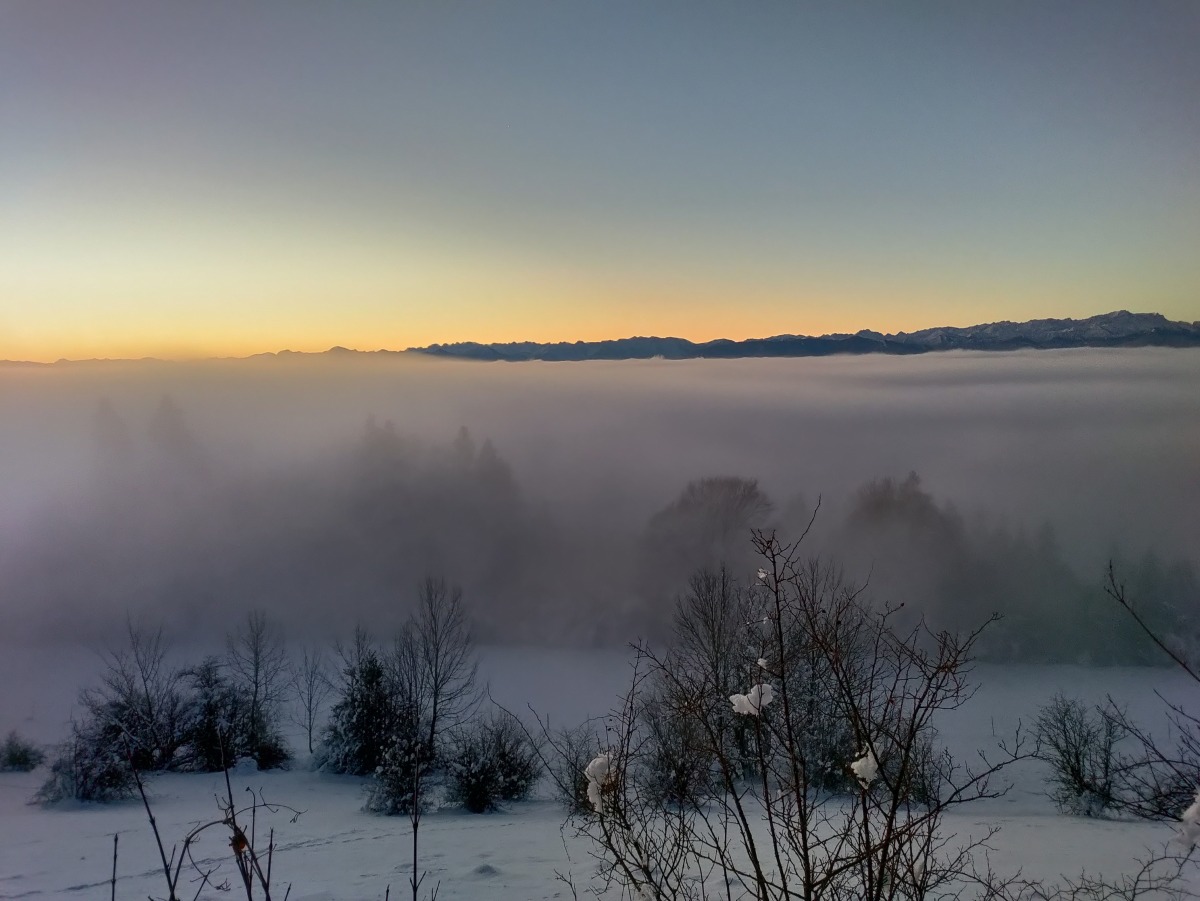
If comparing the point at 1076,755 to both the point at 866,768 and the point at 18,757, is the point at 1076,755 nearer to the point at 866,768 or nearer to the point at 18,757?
the point at 866,768

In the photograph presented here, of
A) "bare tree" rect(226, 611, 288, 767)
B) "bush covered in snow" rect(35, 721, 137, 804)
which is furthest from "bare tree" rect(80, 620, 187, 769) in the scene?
"bare tree" rect(226, 611, 288, 767)

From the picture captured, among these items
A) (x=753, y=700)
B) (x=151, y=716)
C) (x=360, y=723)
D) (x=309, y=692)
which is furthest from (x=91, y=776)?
(x=753, y=700)

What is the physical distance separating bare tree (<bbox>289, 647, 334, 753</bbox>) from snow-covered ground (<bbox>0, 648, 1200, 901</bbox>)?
24.0 feet

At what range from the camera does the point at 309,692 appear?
37438 millimetres

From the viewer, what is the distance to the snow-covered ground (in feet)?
48.8

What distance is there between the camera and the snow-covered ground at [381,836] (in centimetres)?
1488

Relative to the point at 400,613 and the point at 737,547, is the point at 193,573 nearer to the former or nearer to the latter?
the point at 400,613

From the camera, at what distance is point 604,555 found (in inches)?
2325

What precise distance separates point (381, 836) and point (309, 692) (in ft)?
64.6

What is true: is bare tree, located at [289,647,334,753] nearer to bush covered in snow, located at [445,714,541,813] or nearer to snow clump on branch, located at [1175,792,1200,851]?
bush covered in snow, located at [445,714,541,813]

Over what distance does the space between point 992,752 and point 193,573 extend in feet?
184

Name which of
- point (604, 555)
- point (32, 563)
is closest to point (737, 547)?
point (604, 555)

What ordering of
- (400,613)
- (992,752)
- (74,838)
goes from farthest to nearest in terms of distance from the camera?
1. (400,613)
2. (992,752)
3. (74,838)

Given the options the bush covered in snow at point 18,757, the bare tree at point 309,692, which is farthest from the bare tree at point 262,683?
the bush covered in snow at point 18,757
